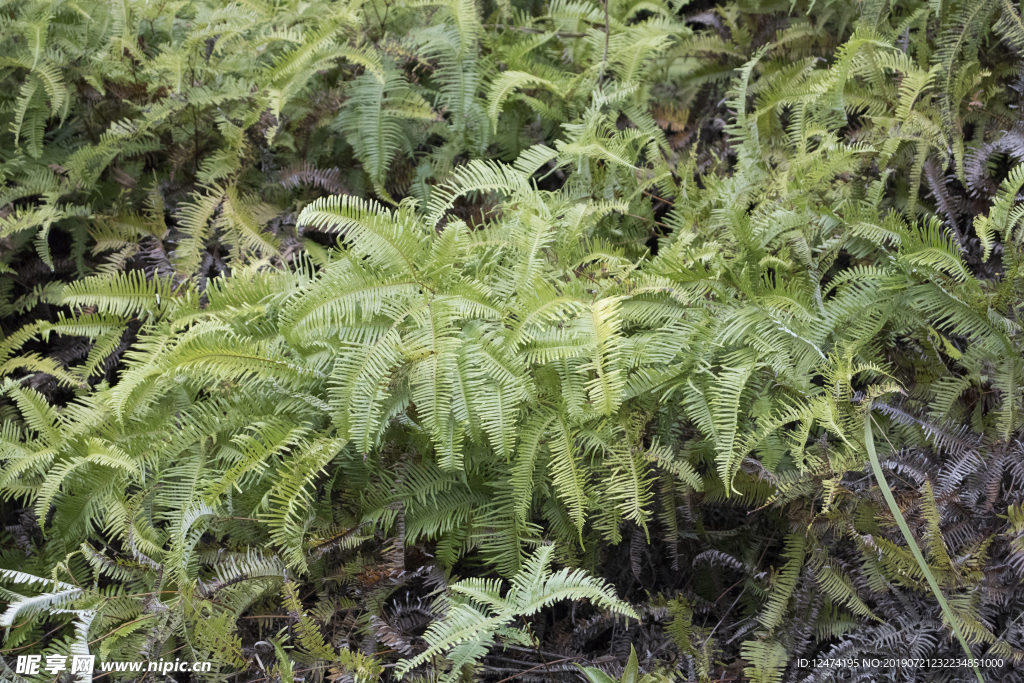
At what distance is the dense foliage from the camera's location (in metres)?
1.57

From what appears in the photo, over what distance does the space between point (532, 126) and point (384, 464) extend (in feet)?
4.44

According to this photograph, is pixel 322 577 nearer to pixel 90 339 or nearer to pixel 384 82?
pixel 90 339

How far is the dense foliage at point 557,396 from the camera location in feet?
5.14

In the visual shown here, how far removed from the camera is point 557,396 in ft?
5.49

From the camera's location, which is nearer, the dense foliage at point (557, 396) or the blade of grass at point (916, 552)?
the blade of grass at point (916, 552)

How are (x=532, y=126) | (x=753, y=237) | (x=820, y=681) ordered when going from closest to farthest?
(x=820, y=681), (x=753, y=237), (x=532, y=126)

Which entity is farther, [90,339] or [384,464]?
[90,339]

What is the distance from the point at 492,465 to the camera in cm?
173

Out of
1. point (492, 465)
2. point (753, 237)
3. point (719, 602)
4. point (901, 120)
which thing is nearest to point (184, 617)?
point (492, 465)

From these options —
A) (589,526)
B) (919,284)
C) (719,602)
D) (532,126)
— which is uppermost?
(532,126)

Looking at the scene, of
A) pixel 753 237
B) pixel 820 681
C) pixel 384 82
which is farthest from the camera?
pixel 384 82

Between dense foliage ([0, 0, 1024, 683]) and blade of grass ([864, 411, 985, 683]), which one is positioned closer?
blade of grass ([864, 411, 985, 683])

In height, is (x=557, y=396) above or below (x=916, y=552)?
above

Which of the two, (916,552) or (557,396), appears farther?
(557,396)
